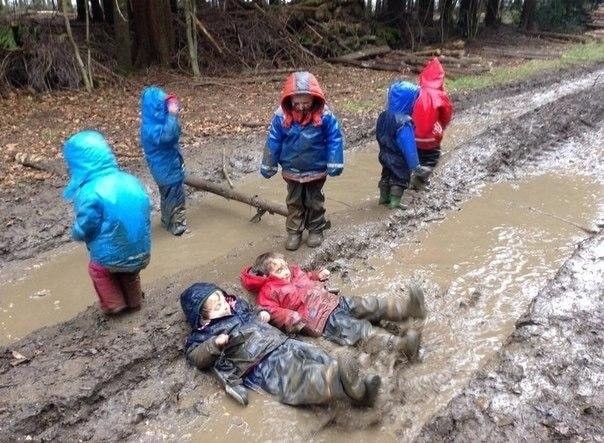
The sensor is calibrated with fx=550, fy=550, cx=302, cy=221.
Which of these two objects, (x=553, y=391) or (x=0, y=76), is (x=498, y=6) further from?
(x=553, y=391)

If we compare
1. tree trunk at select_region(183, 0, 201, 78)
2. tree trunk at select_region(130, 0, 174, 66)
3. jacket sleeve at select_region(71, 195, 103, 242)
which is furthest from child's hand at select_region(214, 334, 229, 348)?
tree trunk at select_region(130, 0, 174, 66)

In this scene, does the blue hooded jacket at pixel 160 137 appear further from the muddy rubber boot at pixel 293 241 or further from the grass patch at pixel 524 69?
the grass patch at pixel 524 69

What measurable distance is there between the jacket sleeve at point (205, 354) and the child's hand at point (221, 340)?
0.03m

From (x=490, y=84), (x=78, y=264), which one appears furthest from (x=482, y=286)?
(x=490, y=84)

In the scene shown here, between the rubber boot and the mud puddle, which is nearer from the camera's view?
the mud puddle

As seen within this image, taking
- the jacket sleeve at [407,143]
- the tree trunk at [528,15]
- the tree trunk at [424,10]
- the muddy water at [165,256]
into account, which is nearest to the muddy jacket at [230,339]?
the muddy water at [165,256]

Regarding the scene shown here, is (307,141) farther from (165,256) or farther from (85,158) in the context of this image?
(85,158)

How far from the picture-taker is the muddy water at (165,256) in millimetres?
5086

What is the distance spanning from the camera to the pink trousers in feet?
14.3

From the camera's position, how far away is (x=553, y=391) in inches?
151

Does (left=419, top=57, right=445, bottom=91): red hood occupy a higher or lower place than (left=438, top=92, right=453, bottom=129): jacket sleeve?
higher

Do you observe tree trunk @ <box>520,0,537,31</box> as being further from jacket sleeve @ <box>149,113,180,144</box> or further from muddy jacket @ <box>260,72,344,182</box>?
jacket sleeve @ <box>149,113,180,144</box>

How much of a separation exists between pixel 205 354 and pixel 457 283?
258 cm

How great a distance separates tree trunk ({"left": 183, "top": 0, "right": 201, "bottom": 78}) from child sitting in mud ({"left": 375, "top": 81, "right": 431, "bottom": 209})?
807 cm
